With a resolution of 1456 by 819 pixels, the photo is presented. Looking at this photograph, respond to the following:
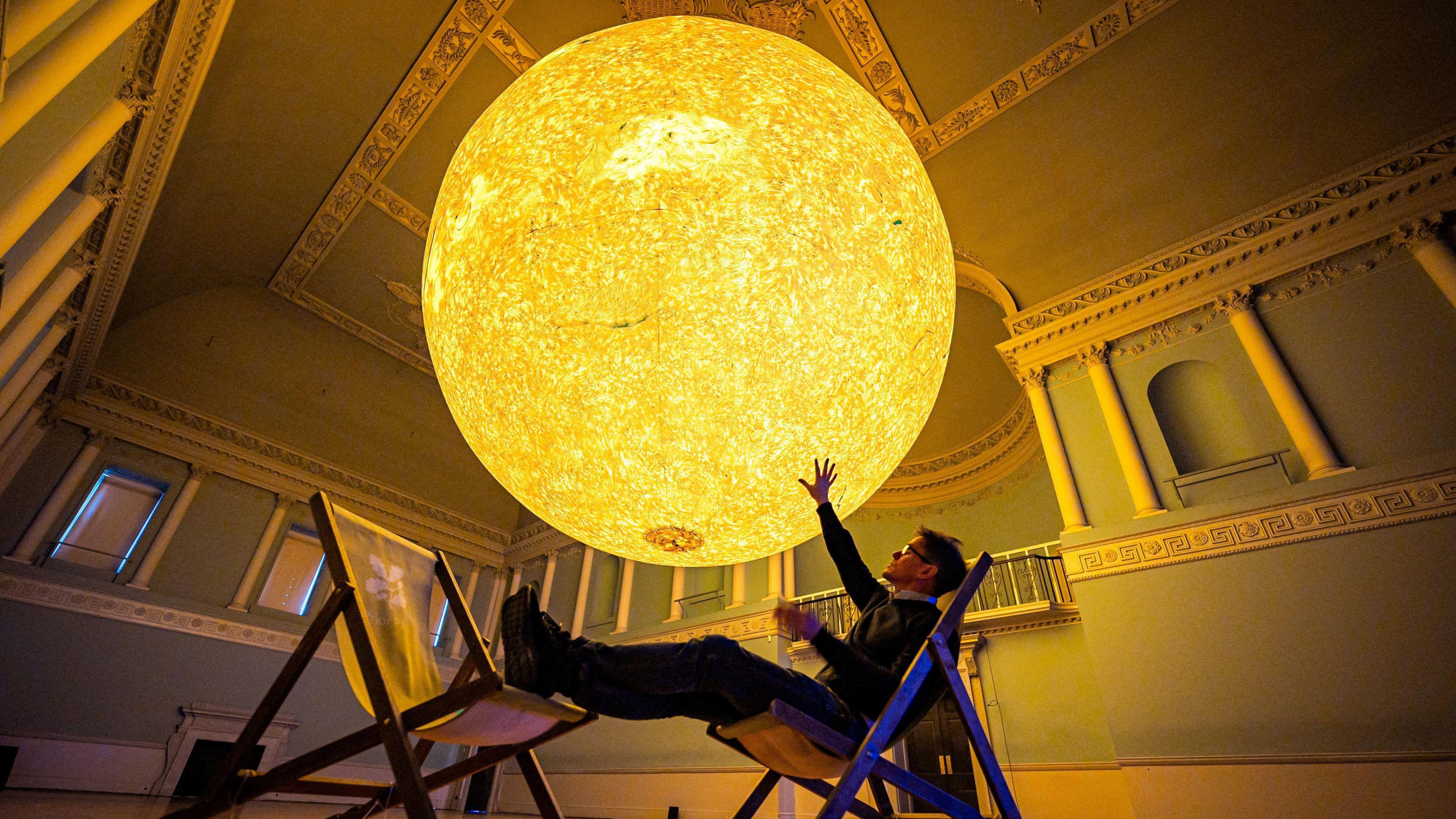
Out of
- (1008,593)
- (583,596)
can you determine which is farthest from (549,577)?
(1008,593)

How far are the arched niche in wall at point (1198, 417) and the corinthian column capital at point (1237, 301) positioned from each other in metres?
0.56

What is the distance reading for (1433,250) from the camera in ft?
17.2

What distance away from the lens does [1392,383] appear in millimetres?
5094

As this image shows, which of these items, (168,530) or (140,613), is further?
(168,530)

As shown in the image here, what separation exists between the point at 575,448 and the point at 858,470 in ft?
2.83

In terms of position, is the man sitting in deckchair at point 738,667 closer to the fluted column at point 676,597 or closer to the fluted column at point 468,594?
the fluted column at point 676,597

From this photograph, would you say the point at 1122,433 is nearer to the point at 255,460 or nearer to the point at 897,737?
the point at 897,737

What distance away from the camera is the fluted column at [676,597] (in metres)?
9.59

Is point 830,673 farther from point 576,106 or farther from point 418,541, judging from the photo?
point 418,541

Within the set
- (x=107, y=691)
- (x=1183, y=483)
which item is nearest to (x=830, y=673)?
(x=1183, y=483)

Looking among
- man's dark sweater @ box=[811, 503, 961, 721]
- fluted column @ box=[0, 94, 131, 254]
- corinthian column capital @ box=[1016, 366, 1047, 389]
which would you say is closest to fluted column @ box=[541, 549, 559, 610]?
fluted column @ box=[0, 94, 131, 254]

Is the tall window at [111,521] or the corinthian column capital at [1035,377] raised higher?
the corinthian column capital at [1035,377]

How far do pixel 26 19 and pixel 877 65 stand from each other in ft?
20.1

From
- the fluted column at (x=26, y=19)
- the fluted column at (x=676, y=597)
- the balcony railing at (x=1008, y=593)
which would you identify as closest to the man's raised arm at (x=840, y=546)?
the fluted column at (x=26, y=19)
